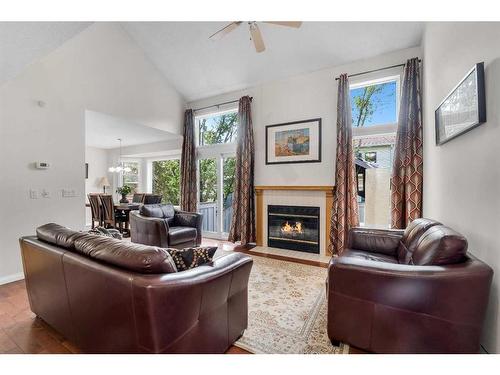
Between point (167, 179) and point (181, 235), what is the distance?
338cm

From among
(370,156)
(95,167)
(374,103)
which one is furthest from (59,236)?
(95,167)

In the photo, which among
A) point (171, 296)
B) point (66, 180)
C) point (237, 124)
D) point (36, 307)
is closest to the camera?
point (171, 296)

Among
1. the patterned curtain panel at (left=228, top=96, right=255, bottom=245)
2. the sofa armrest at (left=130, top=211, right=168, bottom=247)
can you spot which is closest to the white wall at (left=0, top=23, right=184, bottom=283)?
the sofa armrest at (left=130, top=211, right=168, bottom=247)

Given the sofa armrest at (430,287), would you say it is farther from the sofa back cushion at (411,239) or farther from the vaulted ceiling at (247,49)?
the vaulted ceiling at (247,49)

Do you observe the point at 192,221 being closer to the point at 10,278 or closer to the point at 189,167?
the point at 189,167

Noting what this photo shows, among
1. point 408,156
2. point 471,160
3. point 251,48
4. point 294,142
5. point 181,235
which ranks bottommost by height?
point 181,235

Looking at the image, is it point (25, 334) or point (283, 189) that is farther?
point (283, 189)

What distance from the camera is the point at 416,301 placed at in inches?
57.4

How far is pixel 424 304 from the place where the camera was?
145 cm

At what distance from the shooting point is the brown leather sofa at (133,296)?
3.80 feet

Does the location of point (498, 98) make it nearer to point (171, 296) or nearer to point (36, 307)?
point (171, 296)

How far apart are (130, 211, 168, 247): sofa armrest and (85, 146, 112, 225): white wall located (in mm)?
4168
